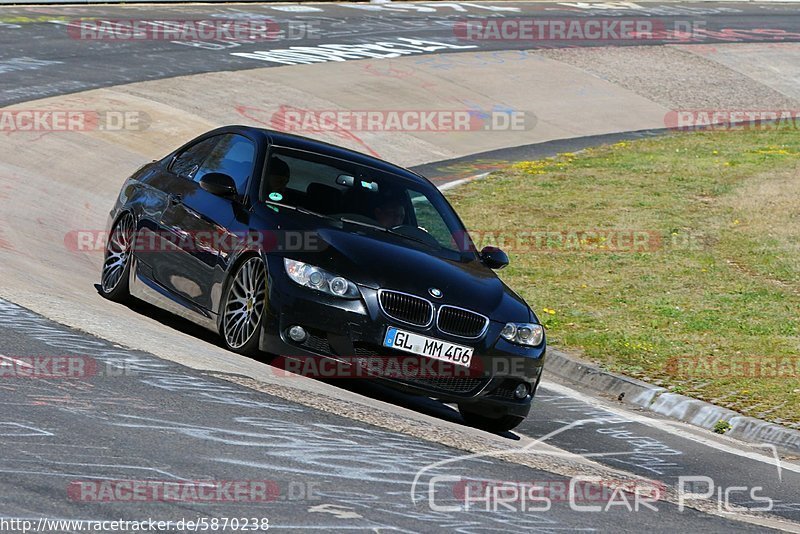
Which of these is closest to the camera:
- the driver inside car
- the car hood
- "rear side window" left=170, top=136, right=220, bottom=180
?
the car hood

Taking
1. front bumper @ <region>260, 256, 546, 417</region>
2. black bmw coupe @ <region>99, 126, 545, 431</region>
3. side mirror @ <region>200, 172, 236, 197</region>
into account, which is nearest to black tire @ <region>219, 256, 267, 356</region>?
black bmw coupe @ <region>99, 126, 545, 431</region>

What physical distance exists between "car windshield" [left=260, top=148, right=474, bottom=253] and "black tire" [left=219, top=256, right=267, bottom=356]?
27.5 inches

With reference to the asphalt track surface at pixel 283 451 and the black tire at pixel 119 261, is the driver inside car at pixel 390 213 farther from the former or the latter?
the black tire at pixel 119 261

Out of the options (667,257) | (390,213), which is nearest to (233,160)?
(390,213)

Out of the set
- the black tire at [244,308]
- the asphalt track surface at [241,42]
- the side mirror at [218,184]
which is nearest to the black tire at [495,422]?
the black tire at [244,308]

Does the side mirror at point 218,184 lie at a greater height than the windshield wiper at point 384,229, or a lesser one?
greater

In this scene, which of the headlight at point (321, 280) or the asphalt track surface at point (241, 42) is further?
the asphalt track surface at point (241, 42)

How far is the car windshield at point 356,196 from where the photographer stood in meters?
9.36

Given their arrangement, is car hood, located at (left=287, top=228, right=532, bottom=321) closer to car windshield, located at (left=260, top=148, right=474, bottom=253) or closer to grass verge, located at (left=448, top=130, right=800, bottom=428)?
car windshield, located at (left=260, top=148, right=474, bottom=253)

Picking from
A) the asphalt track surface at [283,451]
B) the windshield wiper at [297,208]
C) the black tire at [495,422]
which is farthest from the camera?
the windshield wiper at [297,208]

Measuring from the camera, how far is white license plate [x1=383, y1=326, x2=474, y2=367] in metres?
8.20

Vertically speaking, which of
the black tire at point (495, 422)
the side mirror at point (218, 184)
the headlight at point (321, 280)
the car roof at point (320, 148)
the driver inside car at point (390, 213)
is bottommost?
the black tire at point (495, 422)

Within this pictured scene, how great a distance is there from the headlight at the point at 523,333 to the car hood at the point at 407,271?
6 cm

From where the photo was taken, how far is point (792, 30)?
37375mm
